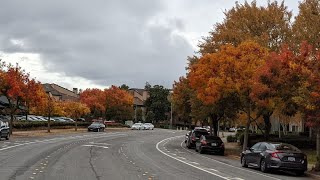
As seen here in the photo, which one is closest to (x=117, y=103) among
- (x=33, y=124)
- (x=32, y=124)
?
(x=33, y=124)

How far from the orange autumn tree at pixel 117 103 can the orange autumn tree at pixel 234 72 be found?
6606cm

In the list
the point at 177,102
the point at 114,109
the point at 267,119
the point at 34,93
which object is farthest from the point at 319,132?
the point at 114,109

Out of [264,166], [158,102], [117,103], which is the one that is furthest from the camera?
[158,102]

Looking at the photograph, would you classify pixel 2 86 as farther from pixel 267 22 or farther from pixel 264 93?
pixel 264 93

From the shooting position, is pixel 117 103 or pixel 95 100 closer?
pixel 95 100

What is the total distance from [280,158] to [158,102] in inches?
4306

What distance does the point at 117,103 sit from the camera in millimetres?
98812

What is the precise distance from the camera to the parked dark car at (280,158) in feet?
67.6

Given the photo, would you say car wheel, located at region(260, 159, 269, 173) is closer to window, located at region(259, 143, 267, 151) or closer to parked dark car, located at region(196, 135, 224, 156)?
window, located at region(259, 143, 267, 151)

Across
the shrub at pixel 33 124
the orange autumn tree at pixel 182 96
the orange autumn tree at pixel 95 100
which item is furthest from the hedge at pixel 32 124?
the orange autumn tree at pixel 182 96

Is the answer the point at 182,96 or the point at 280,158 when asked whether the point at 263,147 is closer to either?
the point at 280,158

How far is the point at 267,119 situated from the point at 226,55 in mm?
8671

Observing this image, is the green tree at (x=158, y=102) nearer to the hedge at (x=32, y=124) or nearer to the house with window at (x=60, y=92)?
the house with window at (x=60, y=92)

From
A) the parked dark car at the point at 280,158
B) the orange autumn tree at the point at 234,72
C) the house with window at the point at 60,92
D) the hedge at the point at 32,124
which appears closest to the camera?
the parked dark car at the point at 280,158
